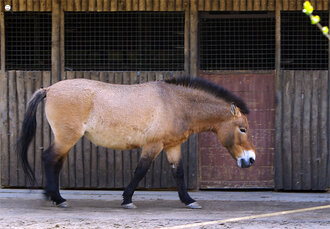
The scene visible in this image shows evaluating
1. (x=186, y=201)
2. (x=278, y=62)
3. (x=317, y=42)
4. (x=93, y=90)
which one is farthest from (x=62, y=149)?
(x=317, y=42)

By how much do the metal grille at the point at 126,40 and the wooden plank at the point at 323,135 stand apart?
2.45 meters

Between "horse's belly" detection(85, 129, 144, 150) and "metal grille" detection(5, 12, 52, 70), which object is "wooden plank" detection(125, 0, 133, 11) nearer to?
"metal grille" detection(5, 12, 52, 70)

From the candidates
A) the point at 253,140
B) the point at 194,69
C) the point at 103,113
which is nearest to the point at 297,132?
the point at 253,140

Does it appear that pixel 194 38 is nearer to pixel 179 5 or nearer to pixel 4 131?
pixel 179 5

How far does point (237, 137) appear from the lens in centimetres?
703

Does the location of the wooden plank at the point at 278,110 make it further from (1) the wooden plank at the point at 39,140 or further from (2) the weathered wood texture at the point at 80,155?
(1) the wooden plank at the point at 39,140

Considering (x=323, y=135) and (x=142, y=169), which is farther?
(x=323, y=135)

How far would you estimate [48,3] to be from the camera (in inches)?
332

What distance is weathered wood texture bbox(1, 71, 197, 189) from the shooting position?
8.45 metres

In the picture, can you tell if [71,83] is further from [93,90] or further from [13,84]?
[13,84]

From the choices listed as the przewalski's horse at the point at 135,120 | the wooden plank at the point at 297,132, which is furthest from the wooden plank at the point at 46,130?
the wooden plank at the point at 297,132

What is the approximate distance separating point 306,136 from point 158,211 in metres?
3.01

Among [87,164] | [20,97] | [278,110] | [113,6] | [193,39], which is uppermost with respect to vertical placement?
[113,6]

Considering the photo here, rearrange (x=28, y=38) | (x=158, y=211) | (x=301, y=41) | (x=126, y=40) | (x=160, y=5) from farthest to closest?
1. (x=126, y=40)
2. (x=28, y=38)
3. (x=301, y=41)
4. (x=160, y=5)
5. (x=158, y=211)
